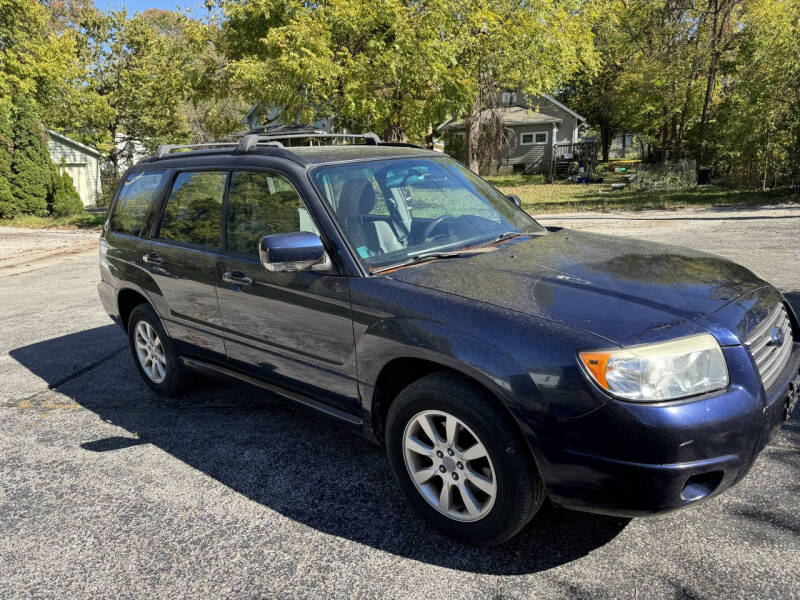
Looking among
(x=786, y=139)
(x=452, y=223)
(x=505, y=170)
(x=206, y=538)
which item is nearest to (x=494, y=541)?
(x=206, y=538)

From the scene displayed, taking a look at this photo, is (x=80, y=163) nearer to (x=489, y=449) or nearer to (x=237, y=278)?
(x=237, y=278)

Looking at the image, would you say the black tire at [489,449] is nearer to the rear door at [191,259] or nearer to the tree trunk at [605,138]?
the rear door at [191,259]

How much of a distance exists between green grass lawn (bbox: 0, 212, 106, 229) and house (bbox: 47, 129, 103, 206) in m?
8.33

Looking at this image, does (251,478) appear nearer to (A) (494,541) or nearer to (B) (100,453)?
(B) (100,453)

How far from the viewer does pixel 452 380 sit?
2703 millimetres

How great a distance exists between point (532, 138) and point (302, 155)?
43078mm

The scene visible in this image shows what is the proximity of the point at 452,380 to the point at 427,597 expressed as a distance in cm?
89

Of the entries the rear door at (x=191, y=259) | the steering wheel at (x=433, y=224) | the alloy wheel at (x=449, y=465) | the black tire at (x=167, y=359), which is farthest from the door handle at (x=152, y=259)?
the alloy wheel at (x=449, y=465)

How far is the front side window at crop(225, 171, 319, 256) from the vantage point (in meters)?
3.51

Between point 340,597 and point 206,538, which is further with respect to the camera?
point 206,538

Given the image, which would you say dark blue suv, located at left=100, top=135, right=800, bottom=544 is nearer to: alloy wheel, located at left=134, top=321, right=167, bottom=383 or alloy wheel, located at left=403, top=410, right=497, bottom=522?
alloy wheel, located at left=403, top=410, right=497, bottom=522

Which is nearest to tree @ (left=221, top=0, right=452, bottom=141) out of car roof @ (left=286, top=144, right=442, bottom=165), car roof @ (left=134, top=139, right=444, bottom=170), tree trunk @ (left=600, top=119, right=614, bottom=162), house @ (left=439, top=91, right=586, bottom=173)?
→ car roof @ (left=134, top=139, right=444, bottom=170)

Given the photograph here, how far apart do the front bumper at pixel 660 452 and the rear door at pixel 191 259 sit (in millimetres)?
2458

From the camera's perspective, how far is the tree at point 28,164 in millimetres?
24406
